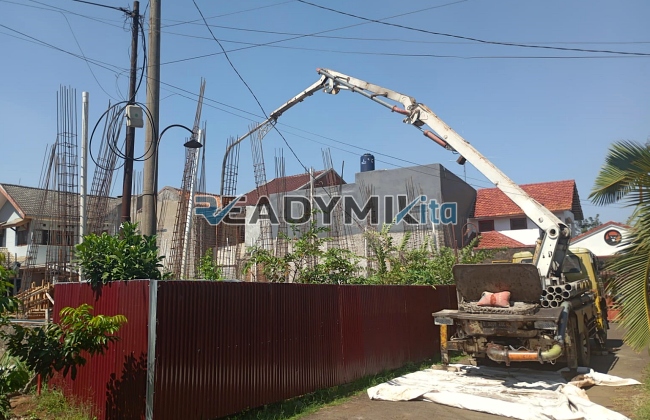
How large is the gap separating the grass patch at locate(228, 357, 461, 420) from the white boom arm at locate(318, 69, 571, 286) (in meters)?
3.93

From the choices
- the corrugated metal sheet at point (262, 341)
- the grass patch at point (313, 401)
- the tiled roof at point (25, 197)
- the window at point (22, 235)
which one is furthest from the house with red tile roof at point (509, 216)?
the window at point (22, 235)

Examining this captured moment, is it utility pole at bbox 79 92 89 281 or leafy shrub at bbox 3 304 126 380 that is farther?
utility pole at bbox 79 92 89 281

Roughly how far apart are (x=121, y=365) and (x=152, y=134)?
408 cm

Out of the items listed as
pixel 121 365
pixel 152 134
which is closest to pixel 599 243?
pixel 152 134

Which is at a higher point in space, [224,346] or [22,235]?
[22,235]

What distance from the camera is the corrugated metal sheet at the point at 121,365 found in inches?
231

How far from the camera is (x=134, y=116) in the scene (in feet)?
29.2

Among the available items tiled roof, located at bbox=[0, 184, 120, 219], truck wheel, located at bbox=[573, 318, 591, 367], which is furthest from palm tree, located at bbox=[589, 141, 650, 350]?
tiled roof, located at bbox=[0, 184, 120, 219]

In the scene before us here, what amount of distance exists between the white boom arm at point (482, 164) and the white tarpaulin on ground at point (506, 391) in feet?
6.50

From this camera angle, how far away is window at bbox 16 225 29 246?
29091 millimetres

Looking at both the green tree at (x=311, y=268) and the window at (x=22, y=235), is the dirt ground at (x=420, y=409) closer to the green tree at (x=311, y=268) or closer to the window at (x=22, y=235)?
the green tree at (x=311, y=268)

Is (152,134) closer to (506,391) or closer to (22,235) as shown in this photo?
(506,391)

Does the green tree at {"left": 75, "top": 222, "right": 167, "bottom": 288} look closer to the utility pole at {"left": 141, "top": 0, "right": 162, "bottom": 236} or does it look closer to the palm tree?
the utility pole at {"left": 141, "top": 0, "right": 162, "bottom": 236}

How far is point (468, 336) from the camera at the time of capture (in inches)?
387
